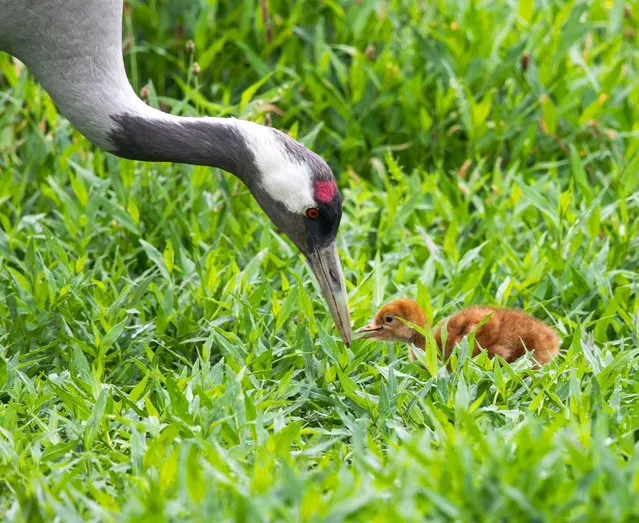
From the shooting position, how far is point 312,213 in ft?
14.7

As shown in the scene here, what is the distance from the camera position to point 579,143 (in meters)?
6.48

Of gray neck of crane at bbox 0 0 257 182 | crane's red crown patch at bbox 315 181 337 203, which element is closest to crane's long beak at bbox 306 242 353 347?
crane's red crown patch at bbox 315 181 337 203

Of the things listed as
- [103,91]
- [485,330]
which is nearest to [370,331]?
[485,330]

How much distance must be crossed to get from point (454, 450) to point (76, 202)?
9.30 feet

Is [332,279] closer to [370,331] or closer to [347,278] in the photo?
[370,331]

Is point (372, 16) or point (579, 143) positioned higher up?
point (372, 16)

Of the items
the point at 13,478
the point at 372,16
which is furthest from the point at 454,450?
the point at 372,16

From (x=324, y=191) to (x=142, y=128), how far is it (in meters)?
0.75

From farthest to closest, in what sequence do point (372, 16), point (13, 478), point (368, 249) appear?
point (372, 16) < point (368, 249) < point (13, 478)

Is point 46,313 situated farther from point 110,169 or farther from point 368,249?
point 368,249

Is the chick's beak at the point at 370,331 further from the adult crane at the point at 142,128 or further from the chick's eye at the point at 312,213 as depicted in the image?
the chick's eye at the point at 312,213

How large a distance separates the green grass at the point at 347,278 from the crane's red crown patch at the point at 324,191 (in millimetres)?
480

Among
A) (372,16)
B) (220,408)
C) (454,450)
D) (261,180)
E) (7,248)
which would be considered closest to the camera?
(454,450)

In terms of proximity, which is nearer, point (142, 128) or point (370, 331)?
point (142, 128)
